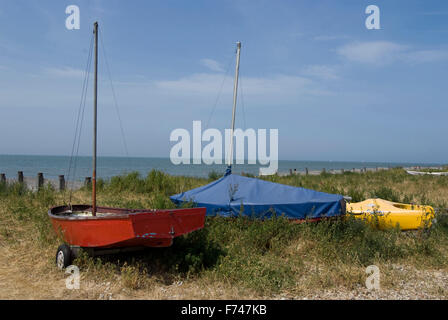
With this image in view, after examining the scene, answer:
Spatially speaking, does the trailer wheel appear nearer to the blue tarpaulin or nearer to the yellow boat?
the blue tarpaulin

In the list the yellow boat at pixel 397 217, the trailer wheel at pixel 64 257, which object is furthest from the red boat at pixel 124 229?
the yellow boat at pixel 397 217

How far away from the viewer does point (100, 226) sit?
627cm

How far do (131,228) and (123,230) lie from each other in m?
0.19

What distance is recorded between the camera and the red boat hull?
5957 mm

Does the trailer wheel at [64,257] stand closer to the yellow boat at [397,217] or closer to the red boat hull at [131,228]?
the red boat hull at [131,228]

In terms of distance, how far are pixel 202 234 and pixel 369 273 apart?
317 centimetres

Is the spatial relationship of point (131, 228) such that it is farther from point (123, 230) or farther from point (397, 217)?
point (397, 217)

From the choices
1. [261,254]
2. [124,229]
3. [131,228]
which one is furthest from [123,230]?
[261,254]

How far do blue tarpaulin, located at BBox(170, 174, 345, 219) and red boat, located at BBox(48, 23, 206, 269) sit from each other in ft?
5.88

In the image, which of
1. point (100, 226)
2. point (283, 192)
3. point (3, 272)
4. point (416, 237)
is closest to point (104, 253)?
point (100, 226)

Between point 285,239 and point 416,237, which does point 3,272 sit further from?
point 416,237

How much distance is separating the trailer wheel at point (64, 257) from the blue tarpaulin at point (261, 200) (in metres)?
3.04

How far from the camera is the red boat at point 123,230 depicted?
5.97 meters

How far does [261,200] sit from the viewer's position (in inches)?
348
